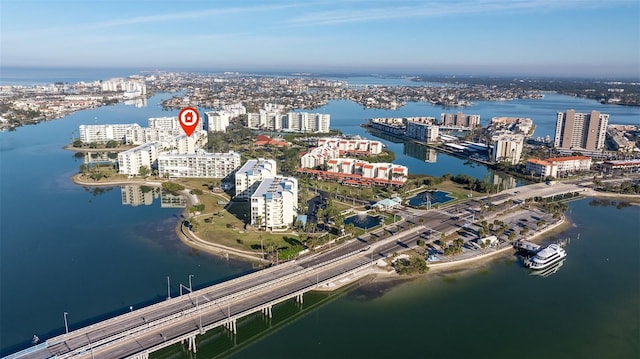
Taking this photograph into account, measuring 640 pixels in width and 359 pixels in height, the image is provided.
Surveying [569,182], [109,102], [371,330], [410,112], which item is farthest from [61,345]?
[109,102]

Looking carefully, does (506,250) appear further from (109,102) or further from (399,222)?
(109,102)

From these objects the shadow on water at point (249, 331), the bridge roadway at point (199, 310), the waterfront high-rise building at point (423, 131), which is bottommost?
the shadow on water at point (249, 331)

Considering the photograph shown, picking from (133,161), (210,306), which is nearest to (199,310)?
(210,306)

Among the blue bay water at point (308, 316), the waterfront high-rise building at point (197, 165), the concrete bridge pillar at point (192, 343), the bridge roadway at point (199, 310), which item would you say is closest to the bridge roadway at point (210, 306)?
the bridge roadway at point (199, 310)

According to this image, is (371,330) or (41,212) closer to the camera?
(371,330)

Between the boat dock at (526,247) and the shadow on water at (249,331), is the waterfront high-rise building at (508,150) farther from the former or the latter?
the shadow on water at (249,331)

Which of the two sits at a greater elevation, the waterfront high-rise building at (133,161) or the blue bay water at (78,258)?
the waterfront high-rise building at (133,161)

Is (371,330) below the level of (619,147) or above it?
below
